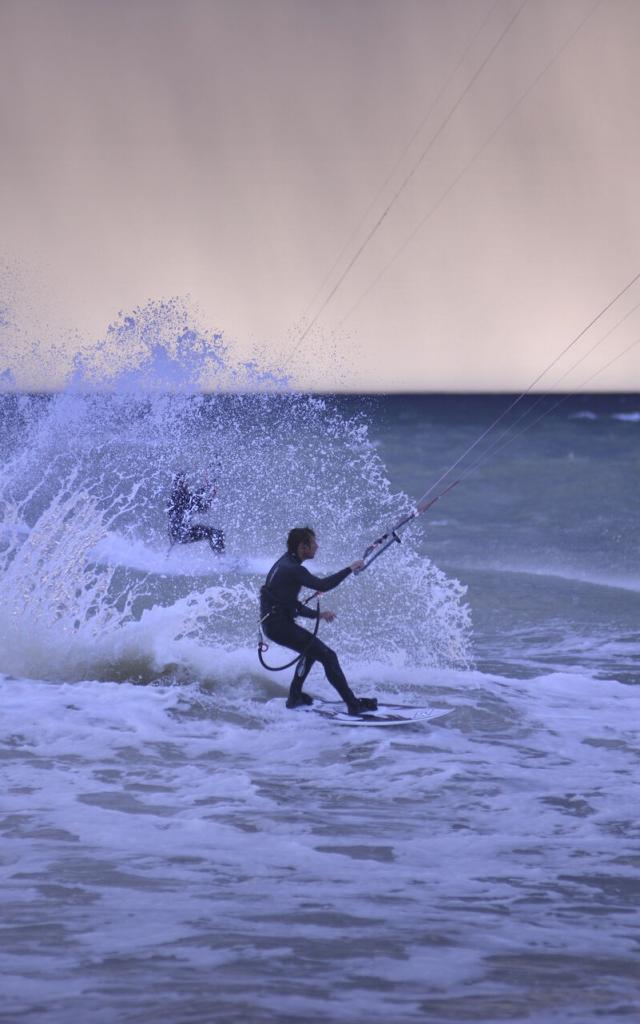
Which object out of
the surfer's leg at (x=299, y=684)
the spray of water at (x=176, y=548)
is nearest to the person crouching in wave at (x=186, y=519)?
the spray of water at (x=176, y=548)

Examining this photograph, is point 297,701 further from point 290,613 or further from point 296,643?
point 290,613

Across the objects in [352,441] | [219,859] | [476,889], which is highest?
[476,889]

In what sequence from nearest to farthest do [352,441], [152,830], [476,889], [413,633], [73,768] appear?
[476,889] → [152,830] → [73,768] → [413,633] → [352,441]

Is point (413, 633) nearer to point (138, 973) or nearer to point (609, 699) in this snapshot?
point (609, 699)

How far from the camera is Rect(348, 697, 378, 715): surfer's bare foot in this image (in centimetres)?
937

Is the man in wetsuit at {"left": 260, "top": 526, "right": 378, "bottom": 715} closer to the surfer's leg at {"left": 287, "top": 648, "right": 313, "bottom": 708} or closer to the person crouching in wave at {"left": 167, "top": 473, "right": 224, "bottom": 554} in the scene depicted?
the surfer's leg at {"left": 287, "top": 648, "right": 313, "bottom": 708}

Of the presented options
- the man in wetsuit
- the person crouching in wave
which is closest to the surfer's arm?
the man in wetsuit

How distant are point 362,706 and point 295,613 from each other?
948 millimetres

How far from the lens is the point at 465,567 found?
77.8 feet

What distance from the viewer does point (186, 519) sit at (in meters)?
23.7

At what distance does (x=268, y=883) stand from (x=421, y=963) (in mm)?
1139

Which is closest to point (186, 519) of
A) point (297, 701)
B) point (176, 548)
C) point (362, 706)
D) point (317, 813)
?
point (176, 548)

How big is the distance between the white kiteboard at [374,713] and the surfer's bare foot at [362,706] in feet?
0.12

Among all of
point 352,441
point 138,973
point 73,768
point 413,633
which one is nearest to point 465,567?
point 413,633
